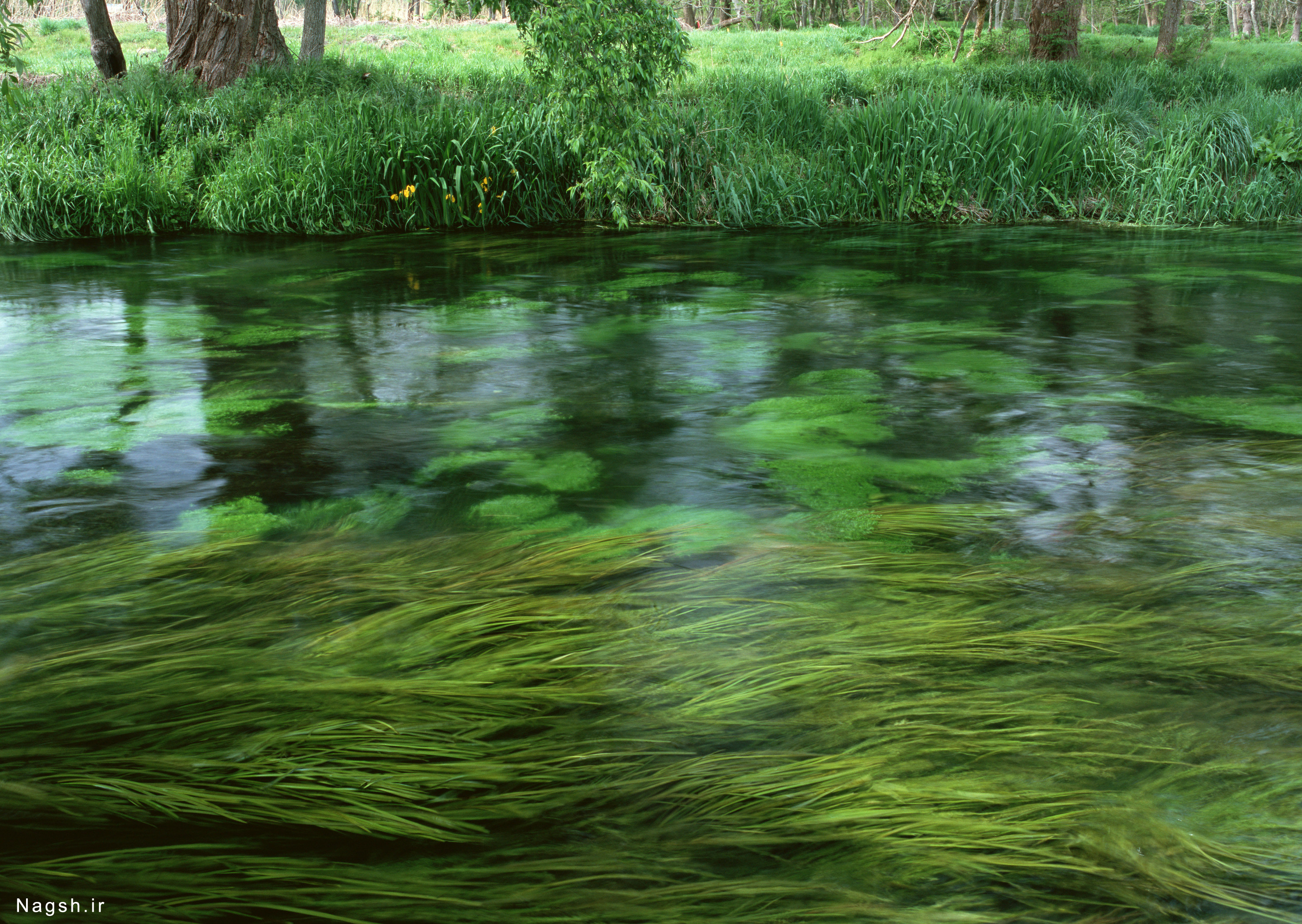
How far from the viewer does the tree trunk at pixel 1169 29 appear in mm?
15492

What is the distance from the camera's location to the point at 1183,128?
785cm

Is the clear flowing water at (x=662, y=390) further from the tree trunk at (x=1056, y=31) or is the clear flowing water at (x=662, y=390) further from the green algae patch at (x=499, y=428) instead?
the tree trunk at (x=1056, y=31)

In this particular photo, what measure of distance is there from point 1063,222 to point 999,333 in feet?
12.0

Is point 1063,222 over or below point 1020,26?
below

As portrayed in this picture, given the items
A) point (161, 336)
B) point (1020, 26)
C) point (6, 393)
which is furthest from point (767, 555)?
point (1020, 26)

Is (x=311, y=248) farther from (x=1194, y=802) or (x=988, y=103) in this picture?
(x=1194, y=802)

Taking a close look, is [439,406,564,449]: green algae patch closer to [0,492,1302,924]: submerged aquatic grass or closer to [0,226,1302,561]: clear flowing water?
[0,226,1302,561]: clear flowing water

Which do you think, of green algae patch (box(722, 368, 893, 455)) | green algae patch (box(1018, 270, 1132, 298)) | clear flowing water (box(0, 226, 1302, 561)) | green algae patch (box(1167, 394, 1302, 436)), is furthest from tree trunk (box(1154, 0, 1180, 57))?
green algae patch (box(722, 368, 893, 455))

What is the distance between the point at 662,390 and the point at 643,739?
2393 mm

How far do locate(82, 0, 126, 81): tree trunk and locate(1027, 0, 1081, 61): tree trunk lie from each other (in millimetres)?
10687

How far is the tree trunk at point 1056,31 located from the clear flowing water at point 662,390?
6625 millimetres

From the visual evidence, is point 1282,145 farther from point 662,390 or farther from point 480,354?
point 480,354

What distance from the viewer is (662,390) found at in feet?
13.1

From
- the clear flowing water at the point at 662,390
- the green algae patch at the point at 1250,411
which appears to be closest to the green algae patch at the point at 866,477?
the clear flowing water at the point at 662,390
